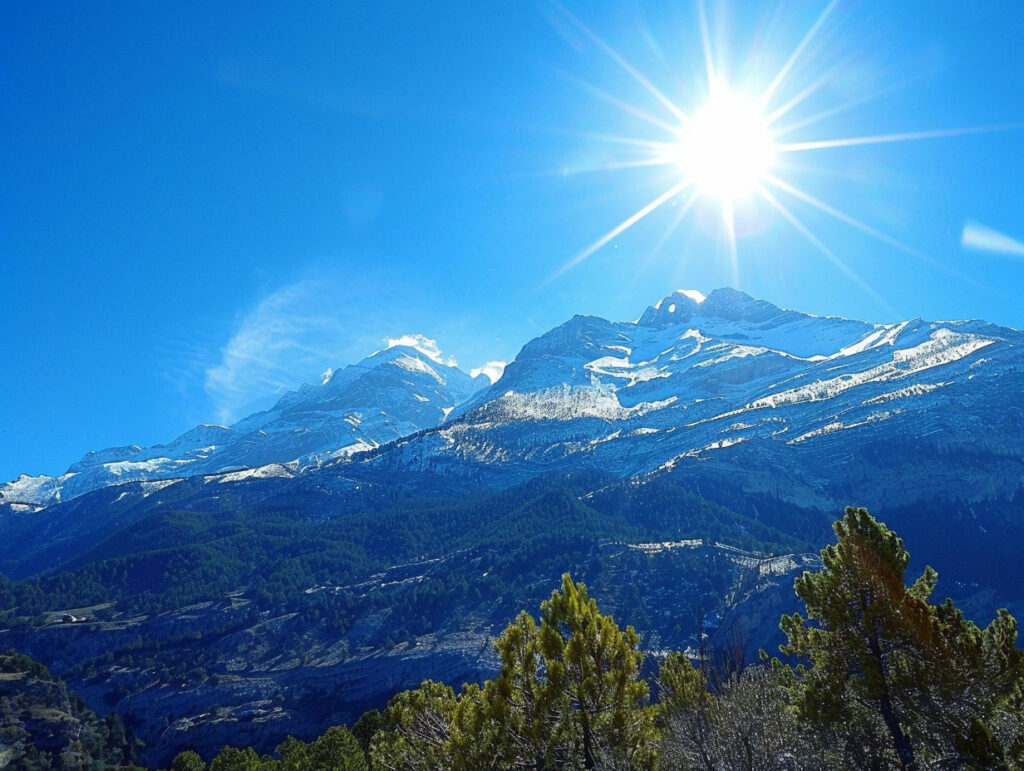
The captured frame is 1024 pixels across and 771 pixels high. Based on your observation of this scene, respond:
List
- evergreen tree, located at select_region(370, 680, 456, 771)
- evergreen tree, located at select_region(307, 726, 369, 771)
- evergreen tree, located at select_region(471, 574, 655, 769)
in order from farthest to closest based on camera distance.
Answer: evergreen tree, located at select_region(307, 726, 369, 771) < evergreen tree, located at select_region(370, 680, 456, 771) < evergreen tree, located at select_region(471, 574, 655, 769)

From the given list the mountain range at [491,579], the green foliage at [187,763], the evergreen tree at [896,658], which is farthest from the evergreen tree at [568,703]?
the green foliage at [187,763]

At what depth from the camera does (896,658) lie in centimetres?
1625

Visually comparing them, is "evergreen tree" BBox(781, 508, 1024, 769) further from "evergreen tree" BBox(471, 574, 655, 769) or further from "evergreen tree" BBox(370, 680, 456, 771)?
"evergreen tree" BBox(370, 680, 456, 771)

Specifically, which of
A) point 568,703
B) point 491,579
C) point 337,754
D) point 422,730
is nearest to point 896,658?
point 568,703

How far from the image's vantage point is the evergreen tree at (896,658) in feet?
49.3

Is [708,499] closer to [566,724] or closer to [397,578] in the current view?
[397,578]

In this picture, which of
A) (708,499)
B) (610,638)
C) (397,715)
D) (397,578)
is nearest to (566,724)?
(610,638)

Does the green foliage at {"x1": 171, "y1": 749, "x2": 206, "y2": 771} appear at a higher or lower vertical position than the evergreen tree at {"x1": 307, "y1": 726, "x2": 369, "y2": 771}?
lower

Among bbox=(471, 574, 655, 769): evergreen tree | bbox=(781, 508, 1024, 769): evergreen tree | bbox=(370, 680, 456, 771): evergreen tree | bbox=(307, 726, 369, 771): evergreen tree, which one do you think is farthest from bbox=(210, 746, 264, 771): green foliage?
bbox=(781, 508, 1024, 769): evergreen tree

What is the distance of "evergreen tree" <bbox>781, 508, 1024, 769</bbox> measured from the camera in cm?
1502

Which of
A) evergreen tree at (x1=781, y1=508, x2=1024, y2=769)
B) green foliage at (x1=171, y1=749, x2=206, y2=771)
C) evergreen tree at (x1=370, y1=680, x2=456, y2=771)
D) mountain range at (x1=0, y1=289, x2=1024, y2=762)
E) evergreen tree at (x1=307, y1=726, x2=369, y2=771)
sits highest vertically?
mountain range at (x1=0, y1=289, x2=1024, y2=762)

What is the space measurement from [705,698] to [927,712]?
10.5m

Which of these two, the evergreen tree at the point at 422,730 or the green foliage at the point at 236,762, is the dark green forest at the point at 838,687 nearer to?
the evergreen tree at the point at 422,730

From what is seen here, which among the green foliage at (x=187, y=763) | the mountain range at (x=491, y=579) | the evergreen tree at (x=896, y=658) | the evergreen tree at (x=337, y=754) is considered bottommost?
the green foliage at (x=187, y=763)
